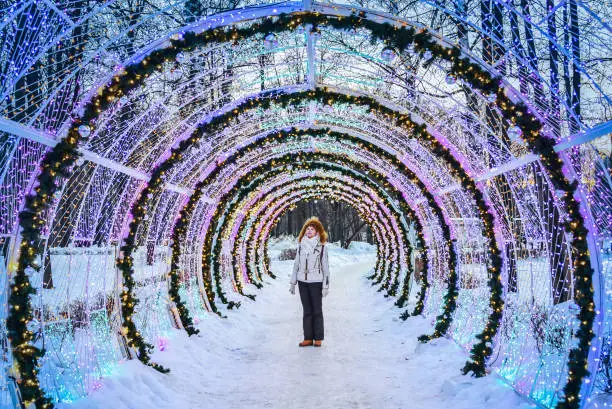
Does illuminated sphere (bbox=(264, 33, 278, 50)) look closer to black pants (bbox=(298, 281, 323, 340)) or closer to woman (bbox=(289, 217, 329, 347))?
woman (bbox=(289, 217, 329, 347))

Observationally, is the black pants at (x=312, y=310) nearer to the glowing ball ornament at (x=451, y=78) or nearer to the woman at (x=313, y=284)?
the woman at (x=313, y=284)

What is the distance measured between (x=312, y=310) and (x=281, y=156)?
4.92 m

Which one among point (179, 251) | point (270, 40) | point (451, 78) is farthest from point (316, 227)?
point (270, 40)

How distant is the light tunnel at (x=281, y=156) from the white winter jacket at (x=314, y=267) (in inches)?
73.8

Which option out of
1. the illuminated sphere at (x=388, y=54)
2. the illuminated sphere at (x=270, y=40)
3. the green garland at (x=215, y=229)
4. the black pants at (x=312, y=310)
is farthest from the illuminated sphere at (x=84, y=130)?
the green garland at (x=215, y=229)

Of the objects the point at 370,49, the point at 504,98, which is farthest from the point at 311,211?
the point at 504,98

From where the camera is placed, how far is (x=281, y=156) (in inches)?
472

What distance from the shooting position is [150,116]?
279 inches

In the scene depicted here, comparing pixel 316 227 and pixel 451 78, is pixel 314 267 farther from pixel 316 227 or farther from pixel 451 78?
pixel 451 78

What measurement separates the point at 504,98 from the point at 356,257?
3100 centimetres

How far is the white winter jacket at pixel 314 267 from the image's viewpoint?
806 cm

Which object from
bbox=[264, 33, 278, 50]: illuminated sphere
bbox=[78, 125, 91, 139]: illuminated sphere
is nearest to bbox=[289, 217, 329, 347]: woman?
bbox=[264, 33, 278, 50]: illuminated sphere

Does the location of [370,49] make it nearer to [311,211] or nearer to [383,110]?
[383,110]

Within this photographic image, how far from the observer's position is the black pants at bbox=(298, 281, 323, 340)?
8.05 m
